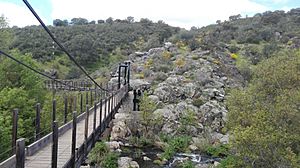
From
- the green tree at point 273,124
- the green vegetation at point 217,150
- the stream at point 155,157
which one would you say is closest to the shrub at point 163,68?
the stream at point 155,157

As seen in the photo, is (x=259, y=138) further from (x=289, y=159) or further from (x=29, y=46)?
(x=29, y=46)

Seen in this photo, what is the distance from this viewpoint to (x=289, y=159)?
397 inches

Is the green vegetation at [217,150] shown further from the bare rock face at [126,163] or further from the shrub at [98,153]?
the shrub at [98,153]

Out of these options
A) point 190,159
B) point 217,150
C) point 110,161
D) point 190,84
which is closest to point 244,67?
point 190,84

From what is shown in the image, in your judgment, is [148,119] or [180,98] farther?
[180,98]

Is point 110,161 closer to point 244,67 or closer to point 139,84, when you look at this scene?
point 139,84

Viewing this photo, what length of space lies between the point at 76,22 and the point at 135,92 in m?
50.2

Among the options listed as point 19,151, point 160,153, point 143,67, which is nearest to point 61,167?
point 19,151

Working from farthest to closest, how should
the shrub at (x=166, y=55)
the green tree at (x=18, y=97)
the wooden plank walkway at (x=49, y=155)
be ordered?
the shrub at (x=166, y=55) → the green tree at (x=18, y=97) → the wooden plank walkway at (x=49, y=155)

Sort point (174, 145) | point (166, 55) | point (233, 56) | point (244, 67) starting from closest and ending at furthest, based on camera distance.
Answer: point (174, 145) → point (244, 67) → point (166, 55) → point (233, 56)

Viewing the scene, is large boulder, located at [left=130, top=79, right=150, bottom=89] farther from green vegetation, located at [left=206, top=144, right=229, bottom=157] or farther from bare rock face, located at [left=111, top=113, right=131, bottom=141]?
green vegetation, located at [left=206, top=144, right=229, bottom=157]

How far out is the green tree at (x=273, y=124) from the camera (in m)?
→ 10.8

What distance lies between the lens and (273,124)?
1166cm

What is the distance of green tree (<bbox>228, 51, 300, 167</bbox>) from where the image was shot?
1079 centimetres
